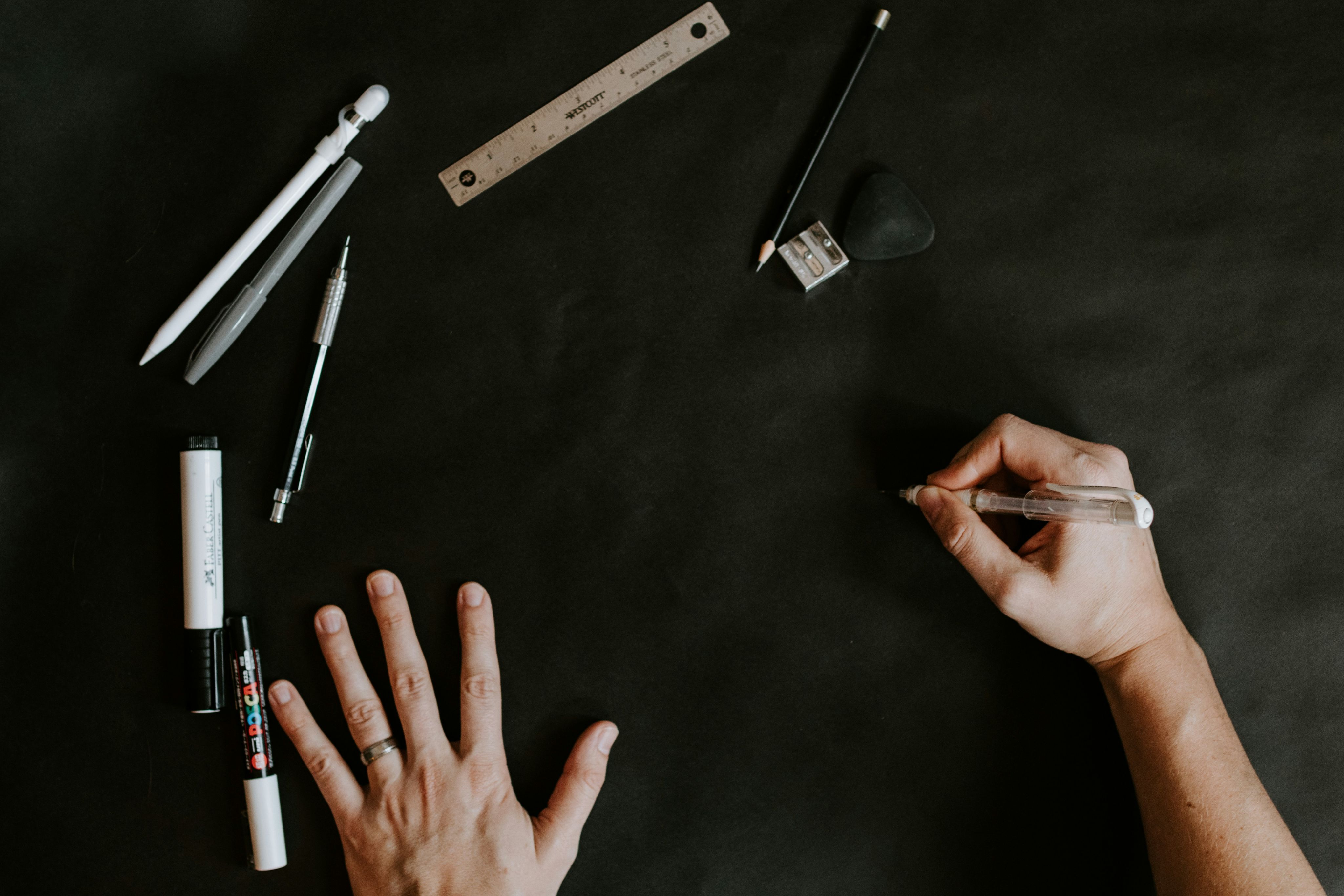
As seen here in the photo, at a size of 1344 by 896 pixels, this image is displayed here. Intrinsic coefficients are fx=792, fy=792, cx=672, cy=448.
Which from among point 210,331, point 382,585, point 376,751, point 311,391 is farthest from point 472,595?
point 210,331

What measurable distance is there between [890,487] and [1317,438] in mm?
637

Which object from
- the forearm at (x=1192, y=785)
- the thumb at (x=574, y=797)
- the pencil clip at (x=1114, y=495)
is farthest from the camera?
the thumb at (x=574, y=797)

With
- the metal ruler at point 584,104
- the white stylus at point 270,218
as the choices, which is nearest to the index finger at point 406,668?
the white stylus at point 270,218

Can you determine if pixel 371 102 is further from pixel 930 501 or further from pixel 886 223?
pixel 930 501

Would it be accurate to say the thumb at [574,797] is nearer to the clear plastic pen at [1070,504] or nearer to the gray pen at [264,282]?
the clear plastic pen at [1070,504]

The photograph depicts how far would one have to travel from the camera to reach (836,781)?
1154 millimetres

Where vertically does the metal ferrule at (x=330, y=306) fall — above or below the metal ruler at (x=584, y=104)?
below

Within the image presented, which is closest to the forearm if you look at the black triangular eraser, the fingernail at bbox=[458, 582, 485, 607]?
the black triangular eraser

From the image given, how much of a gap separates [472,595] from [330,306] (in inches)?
18.0

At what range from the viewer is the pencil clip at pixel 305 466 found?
1.14m

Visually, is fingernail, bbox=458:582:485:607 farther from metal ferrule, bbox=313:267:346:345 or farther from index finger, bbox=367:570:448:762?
metal ferrule, bbox=313:267:346:345

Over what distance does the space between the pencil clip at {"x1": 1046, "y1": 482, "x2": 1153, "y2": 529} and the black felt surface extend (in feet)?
0.72

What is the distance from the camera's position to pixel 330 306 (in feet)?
3.69

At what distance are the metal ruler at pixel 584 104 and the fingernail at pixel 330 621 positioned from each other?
0.62 meters
